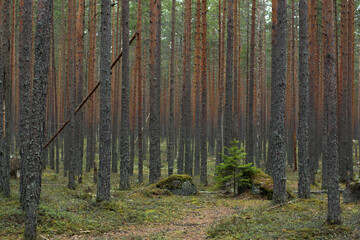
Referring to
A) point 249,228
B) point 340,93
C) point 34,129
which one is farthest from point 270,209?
point 340,93

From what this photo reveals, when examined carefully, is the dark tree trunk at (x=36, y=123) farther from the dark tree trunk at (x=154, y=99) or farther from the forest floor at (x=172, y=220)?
the dark tree trunk at (x=154, y=99)

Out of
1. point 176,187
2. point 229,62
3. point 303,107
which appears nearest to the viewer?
point 303,107

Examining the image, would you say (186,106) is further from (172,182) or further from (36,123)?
(36,123)

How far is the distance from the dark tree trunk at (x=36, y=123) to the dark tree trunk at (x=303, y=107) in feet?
25.9

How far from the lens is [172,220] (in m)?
9.29

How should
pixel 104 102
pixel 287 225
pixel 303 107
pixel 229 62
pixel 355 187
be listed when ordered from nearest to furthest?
pixel 287 225 < pixel 104 102 < pixel 355 187 < pixel 303 107 < pixel 229 62

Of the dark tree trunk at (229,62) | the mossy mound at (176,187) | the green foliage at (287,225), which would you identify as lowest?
the mossy mound at (176,187)

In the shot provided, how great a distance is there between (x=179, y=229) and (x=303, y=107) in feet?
18.5

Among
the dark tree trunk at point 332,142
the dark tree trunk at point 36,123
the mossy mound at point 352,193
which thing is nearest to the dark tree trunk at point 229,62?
the mossy mound at point 352,193

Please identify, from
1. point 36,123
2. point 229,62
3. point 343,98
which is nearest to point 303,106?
point 229,62

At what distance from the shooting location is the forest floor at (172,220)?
6791 millimetres

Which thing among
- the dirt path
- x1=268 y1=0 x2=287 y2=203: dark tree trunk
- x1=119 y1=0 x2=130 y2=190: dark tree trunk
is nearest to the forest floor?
the dirt path

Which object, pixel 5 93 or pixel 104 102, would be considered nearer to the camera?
pixel 104 102

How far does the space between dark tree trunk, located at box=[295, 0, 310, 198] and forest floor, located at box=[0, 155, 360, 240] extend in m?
0.77
